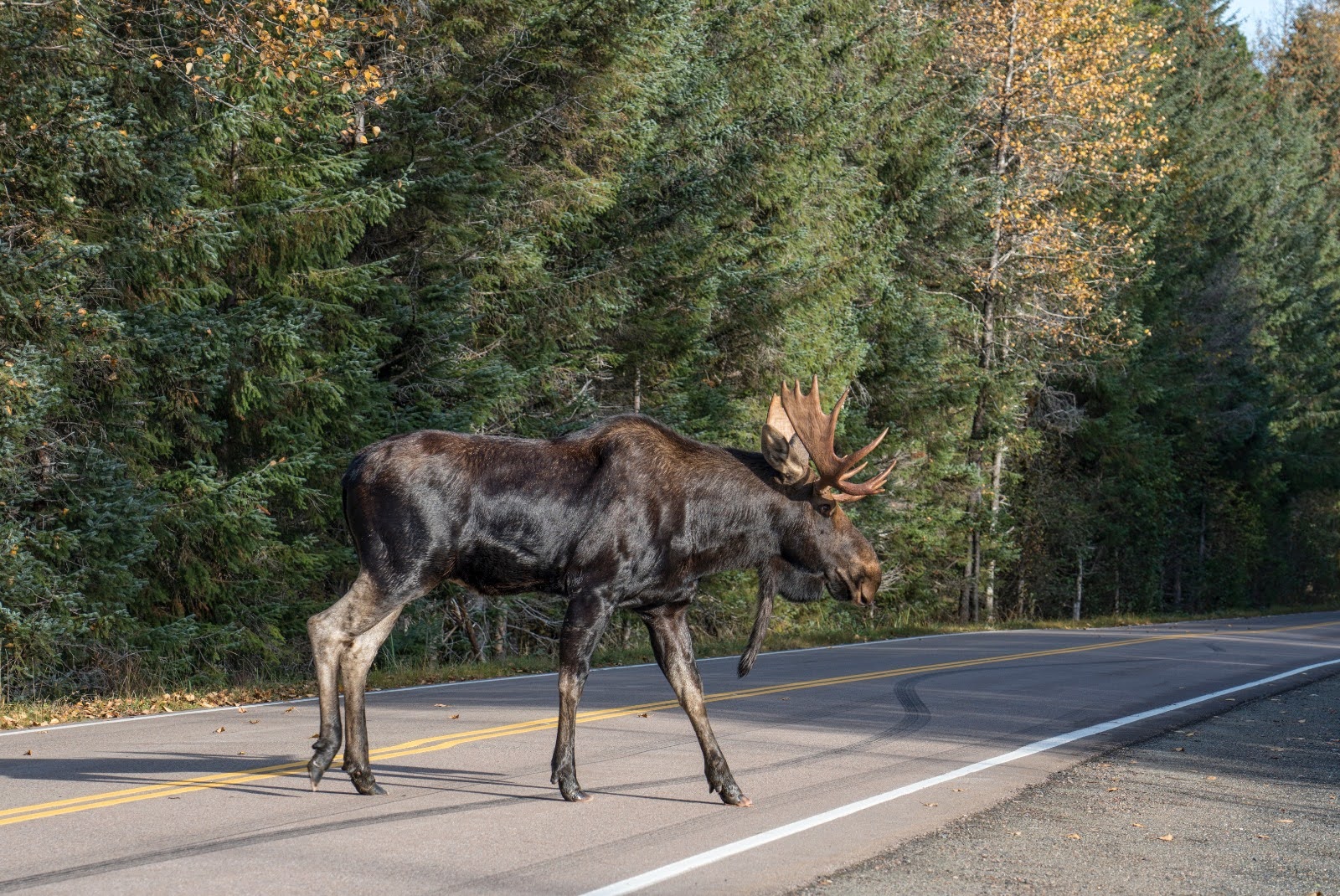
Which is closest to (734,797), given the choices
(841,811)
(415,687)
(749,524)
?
(841,811)

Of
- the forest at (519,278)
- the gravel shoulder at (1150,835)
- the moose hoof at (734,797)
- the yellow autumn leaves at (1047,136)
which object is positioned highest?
the yellow autumn leaves at (1047,136)

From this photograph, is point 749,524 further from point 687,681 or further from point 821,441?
point 687,681

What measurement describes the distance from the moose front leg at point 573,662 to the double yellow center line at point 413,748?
6.14ft

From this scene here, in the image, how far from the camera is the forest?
14367mm

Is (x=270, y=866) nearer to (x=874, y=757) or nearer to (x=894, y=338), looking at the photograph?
(x=874, y=757)

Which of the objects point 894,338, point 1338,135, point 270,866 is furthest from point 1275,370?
point 270,866

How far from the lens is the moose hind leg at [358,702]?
7.62 meters

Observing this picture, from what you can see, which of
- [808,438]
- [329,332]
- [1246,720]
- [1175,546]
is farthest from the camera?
[1175,546]

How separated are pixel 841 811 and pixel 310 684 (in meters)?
7.67

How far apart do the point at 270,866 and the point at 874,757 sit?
4802mm

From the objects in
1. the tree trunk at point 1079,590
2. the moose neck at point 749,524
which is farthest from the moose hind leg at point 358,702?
the tree trunk at point 1079,590

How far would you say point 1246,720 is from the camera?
13070mm

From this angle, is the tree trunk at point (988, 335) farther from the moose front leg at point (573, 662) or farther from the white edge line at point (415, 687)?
the moose front leg at point (573, 662)

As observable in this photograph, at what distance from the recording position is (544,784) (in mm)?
8359
